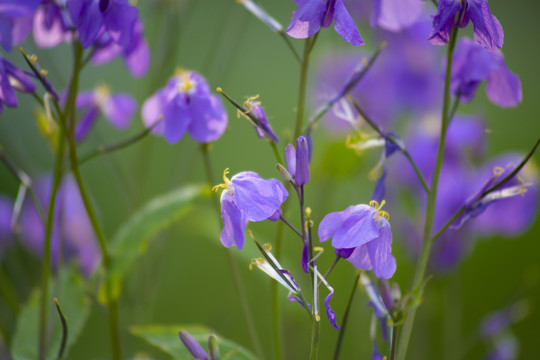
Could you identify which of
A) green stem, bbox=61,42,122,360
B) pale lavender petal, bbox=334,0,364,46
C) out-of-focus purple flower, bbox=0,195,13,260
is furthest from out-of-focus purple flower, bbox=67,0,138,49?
out-of-focus purple flower, bbox=0,195,13,260

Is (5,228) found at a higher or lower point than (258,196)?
lower

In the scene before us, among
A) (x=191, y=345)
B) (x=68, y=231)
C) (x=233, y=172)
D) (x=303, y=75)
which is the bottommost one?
(x=233, y=172)

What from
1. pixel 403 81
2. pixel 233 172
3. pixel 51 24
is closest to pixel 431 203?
pixel 51 24

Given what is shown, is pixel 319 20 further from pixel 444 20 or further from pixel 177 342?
pixel 177 342

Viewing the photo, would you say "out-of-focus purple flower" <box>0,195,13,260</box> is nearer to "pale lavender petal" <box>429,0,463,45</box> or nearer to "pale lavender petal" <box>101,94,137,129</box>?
"pale lavender petal" <box>101,94,137,129</box>

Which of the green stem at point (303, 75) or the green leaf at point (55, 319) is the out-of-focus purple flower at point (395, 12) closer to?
the green stem at point (303, 75)

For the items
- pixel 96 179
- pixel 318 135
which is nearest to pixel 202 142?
pixel 318 135
